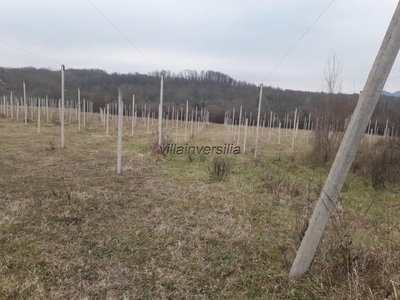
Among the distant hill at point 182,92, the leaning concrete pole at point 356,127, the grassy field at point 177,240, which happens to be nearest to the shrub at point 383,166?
the grassy field at point 177,240

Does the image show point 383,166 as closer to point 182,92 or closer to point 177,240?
point 177,240

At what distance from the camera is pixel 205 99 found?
59.0m

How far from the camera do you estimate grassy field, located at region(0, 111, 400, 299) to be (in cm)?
226

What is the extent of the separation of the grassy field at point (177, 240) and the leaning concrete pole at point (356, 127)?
403 mm

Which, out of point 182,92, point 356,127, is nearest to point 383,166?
point 356,127

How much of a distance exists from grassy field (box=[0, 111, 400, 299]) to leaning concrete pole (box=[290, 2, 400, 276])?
403 mm

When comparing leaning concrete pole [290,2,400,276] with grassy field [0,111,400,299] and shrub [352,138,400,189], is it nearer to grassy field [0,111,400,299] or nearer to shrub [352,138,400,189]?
grassy field [0,111,400,299]

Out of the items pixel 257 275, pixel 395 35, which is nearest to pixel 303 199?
pixel 257 275

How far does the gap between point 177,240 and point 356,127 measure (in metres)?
2.27

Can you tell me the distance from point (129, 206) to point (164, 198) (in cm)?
72

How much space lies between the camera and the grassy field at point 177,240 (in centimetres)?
226

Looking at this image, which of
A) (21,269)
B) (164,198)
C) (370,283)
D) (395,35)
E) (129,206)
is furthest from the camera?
(164,198)

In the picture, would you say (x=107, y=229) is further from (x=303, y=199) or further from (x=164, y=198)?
(x=303, y=199)

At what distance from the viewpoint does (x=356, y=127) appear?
6.34 ft
